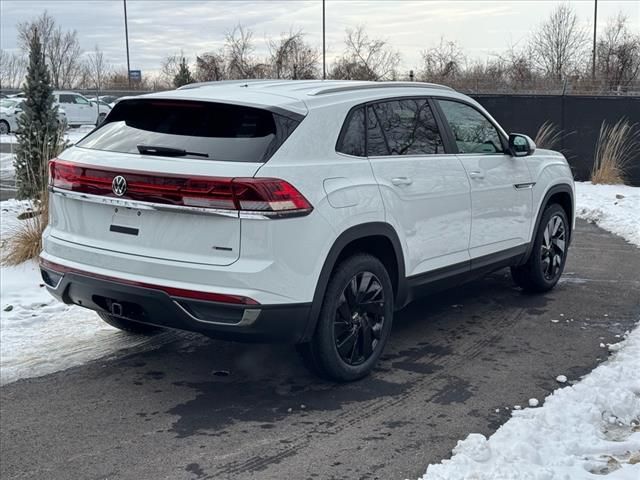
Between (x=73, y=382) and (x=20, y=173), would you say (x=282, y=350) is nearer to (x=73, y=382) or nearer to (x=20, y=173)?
(x=73, y=382)

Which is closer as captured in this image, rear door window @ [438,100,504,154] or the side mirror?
rear door window @ [438,100,504,154]

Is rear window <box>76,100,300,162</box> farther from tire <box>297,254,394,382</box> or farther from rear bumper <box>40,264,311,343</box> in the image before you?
tire <box>297,254,394,382</box>

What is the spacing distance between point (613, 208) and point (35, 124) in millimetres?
8230

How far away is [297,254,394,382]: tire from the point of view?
4.54 metres

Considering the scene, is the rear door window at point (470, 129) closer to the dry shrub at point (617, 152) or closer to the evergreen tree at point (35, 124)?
the evergreen tree at point (35, 124)

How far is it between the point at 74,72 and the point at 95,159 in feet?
185

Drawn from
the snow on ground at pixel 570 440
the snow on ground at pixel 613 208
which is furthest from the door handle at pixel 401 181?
the snow on ground at pixel 613 208

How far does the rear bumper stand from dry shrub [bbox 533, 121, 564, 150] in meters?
11.9

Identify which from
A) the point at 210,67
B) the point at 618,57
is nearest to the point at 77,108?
the point at 210,67

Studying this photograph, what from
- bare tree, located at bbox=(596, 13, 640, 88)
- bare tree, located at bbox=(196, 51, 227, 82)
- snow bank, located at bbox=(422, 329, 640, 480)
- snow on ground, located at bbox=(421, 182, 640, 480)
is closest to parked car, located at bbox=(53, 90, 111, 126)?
bare tree, located at bbox=(196, 51, 227, 82)

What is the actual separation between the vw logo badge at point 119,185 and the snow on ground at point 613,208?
7164mm

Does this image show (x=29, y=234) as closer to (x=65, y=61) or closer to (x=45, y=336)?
(x=45, y=336)

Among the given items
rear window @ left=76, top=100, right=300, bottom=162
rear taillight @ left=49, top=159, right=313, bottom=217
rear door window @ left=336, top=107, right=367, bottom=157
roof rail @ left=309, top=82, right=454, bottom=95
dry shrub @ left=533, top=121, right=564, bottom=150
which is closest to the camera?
rear taillight @ left=49, top=159, right=313, bottom=217

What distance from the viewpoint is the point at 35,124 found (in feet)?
33.6
